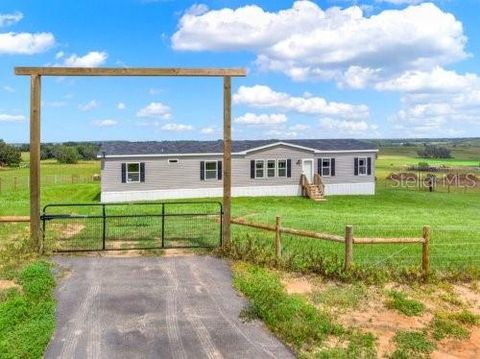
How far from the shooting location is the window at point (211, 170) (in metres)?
33.4

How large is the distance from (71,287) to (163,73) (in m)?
5.80

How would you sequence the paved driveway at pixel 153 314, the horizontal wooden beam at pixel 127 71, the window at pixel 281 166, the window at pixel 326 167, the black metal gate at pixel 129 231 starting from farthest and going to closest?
the window at pixel 326 167, the window at pixel 281 166, the black metal gate at pixel 129 231, the horizontal wooden beam at pixel 127 71, the paved driveway at pixel 153 314

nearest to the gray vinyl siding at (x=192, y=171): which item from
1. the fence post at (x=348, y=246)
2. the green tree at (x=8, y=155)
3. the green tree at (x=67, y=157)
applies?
the fence post at (x=348, y=246)

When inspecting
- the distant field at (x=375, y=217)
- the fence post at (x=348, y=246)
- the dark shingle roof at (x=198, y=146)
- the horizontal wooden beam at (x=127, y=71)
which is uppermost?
the horizontal wooden beam at (x=127, y=71)

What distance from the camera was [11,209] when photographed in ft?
79.7

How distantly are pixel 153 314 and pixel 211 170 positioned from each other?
25.4 metres

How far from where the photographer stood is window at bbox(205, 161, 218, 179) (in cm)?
3338

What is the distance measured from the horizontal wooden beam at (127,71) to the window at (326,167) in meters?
24.0

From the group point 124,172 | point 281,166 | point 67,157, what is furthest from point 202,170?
point 67,157

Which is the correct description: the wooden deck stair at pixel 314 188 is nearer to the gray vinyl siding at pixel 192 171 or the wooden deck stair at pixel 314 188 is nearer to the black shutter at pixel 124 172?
the gray vinyl siding at pixel 192 171

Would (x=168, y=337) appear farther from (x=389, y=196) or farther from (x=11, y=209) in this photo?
(x=389, y=196)

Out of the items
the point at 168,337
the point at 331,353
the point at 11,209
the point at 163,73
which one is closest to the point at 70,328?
the point at 168,337

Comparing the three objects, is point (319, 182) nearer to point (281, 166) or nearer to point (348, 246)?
point (281, 166)

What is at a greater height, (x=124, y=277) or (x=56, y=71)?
(x=56, y=71)
